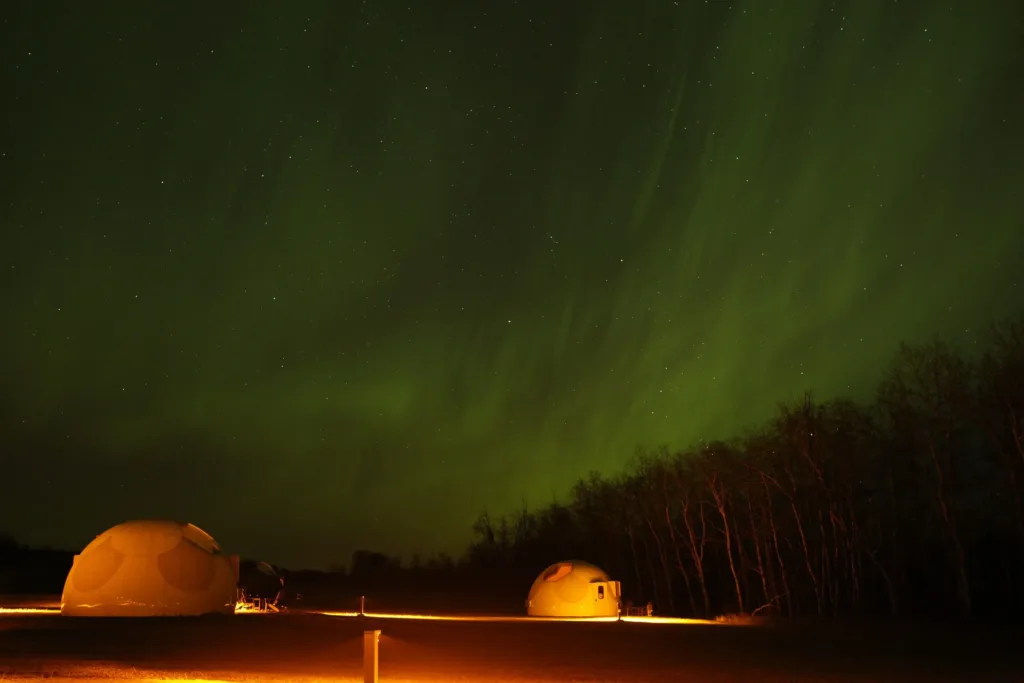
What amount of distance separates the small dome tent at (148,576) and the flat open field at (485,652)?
174cm

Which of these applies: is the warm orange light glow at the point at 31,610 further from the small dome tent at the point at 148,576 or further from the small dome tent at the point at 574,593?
the small dome tent at the point at 574,593

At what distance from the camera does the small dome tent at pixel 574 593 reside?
4988cm

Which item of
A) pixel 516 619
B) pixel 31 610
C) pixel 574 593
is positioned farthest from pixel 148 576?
pixel 574 593

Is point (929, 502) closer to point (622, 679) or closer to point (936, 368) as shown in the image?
point (936, 368)

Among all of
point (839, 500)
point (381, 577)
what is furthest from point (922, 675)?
point (381, 577)

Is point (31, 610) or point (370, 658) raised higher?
point (31, 610)

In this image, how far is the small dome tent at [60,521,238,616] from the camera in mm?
37062

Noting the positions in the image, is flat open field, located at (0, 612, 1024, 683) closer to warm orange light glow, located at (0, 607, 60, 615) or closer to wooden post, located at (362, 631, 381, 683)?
warm orange light glow, located at (0, 607, 60, 615)

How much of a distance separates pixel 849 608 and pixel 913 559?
558 centimetres

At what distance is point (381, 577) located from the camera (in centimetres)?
10212

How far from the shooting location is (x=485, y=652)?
25156 millimetres

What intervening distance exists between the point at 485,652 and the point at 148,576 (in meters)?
18.3

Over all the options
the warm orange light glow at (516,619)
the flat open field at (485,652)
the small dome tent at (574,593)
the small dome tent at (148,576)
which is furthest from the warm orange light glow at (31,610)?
the small dome tent at (574,593)

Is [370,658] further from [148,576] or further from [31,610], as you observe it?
[31,610]
